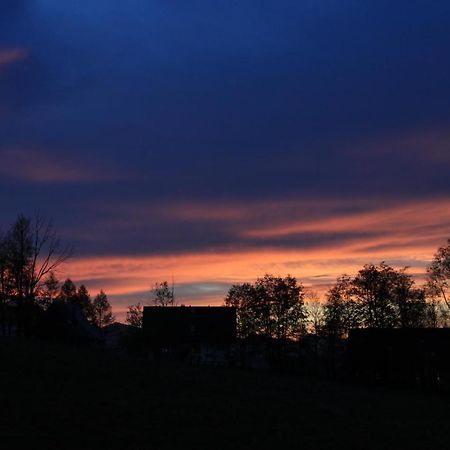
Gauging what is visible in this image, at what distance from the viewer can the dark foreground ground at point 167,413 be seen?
20.9m

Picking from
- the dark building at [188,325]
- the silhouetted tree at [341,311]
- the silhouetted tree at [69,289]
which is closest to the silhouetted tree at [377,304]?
the silhouetted tree at [341,311]

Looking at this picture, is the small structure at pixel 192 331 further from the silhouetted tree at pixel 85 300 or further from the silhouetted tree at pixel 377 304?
the silhouetted tree at pixel 85 300

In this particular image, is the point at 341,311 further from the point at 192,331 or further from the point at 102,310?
the point at 102,310

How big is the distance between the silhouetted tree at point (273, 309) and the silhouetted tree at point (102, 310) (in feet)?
218

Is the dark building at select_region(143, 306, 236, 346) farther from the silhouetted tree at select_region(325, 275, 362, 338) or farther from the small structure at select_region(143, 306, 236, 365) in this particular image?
the silhouetted tree at select_region(325, 275, 362, 338)

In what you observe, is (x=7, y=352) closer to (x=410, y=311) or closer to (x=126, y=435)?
(x=126, y=435)

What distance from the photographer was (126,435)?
21.0 m

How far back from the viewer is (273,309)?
85.9 meters

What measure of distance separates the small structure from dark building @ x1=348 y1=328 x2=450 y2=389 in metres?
28.1

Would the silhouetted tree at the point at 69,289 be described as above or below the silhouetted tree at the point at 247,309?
above

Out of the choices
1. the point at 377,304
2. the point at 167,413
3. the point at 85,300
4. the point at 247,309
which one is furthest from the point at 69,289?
the point at 167,413

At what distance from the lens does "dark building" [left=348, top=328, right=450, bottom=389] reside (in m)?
61.9

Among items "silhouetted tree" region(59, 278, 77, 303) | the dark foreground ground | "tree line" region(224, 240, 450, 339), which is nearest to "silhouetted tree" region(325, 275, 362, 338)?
"tree line" region(224, 240, 450, 339)

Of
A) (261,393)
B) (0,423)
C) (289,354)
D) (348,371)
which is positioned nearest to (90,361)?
(261,393)
